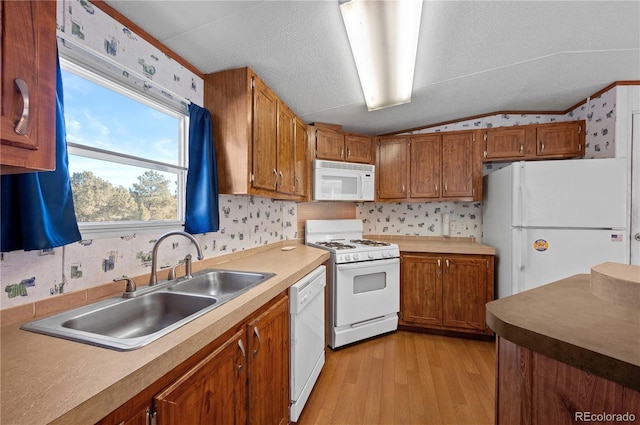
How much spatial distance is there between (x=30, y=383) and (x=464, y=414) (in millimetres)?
2142

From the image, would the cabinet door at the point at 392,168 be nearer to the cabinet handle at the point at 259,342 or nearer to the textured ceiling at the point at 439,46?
the textured ceiling at the point at 439,46

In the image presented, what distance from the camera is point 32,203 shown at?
2.93 feet

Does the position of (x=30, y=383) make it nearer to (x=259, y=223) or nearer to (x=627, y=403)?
(x=627, y=403)

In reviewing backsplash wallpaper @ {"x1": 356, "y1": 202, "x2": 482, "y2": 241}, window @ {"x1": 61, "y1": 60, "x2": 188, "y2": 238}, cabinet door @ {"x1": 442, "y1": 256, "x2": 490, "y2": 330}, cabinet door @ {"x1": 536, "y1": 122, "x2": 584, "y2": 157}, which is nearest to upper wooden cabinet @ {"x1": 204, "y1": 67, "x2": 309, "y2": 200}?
window @ {"x1": 61, "y1": 60, "x2": 188, "y2": 238}

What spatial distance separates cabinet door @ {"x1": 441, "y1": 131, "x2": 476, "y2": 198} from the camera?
117 inches

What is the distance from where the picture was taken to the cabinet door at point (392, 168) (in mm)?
3205

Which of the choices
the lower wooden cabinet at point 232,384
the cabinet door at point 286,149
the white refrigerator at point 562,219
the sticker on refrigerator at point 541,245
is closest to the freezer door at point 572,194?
the white refrigerator at point 562,219

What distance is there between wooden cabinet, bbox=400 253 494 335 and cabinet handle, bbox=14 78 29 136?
9.40 ft

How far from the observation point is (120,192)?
136 cm

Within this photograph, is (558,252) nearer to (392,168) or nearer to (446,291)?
(446,291)

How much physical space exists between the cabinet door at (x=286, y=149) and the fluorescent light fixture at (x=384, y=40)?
0.72m

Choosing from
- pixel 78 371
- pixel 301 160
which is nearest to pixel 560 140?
pixel 301 160

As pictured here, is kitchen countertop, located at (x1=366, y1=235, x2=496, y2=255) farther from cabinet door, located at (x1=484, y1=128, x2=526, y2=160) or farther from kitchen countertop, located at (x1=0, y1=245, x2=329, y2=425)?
kitchen countertop, located at (x1=0, y1=245, x2=329, y2=425)

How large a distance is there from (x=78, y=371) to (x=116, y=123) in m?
1.20
